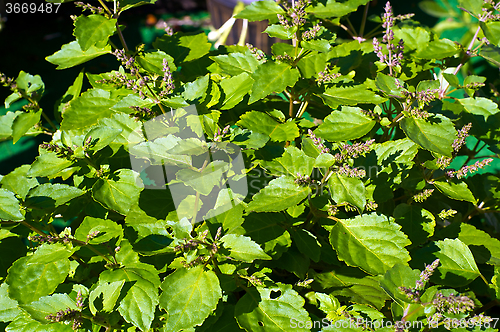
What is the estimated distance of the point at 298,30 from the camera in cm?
177

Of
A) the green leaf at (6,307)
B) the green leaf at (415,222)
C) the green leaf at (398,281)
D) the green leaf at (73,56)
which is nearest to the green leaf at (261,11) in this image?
the green leaf at (73,56)

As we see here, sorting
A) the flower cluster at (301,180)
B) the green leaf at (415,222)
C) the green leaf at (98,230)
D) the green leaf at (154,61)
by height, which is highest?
the green leaf at (154,61)

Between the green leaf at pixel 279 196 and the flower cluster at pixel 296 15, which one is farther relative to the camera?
the flower cluster at pixel 296 15

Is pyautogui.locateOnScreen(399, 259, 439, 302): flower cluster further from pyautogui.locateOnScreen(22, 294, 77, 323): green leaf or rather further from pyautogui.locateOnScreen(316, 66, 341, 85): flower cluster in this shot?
pyautogui.locateOnScreen(22, 294, 77, 323): green leaf

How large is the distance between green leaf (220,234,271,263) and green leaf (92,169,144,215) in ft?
1.59

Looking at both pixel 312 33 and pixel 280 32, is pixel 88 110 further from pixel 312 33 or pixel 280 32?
pixel 312 33

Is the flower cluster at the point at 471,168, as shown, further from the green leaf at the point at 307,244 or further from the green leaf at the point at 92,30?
the green leaf at the point at 92,30

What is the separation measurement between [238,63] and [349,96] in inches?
24.1

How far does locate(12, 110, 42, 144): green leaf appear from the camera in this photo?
2.02m

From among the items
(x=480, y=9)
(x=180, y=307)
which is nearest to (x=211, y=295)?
(x=180, y=307)

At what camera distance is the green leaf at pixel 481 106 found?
1.96 metres

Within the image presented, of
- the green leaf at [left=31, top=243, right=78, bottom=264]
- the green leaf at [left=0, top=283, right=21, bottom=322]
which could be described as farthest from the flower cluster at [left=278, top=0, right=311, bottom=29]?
the green leaf at [left=0, top=283, right=21, bottom=322]

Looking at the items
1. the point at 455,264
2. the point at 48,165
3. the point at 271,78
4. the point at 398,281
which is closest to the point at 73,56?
the point at 48,165

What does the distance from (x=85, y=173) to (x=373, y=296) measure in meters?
1.47
